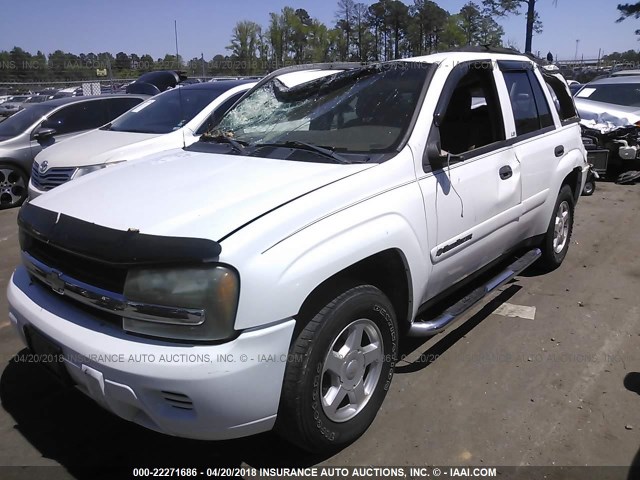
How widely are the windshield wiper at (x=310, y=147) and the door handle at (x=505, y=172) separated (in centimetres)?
133

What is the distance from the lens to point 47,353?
2410mm

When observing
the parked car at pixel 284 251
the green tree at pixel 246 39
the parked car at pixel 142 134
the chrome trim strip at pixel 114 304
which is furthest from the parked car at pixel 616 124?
the green tree at pixel 246 39

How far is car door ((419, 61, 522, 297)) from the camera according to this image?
3.03m

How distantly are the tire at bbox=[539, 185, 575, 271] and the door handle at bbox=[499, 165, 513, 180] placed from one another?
46.1 inches

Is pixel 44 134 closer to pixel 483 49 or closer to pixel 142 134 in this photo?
pixel 142 134

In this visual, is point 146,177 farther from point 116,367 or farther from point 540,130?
point 540,130

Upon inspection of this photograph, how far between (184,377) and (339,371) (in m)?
0.79

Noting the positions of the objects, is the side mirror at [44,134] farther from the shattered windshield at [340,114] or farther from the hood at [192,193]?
the hood at [192,193]

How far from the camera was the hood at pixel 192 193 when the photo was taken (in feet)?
7.36

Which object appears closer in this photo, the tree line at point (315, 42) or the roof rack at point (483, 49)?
the roof rack at point (483, 49)

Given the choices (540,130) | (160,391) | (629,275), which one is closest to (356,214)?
(160,391)

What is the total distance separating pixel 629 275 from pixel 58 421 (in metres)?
4.89

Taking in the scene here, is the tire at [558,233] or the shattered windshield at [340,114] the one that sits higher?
the shattered windshield at [340,114]

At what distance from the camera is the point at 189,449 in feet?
8.94
